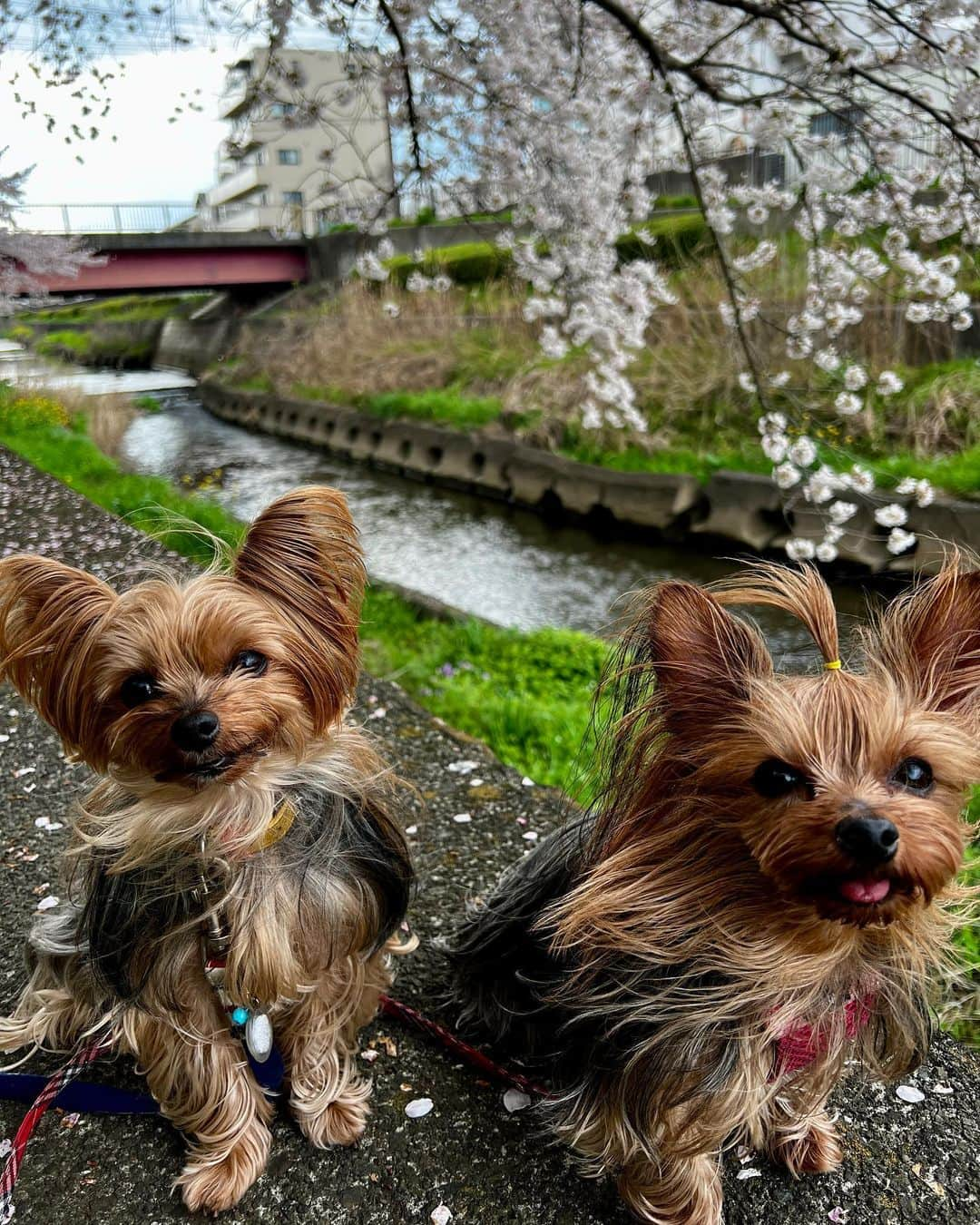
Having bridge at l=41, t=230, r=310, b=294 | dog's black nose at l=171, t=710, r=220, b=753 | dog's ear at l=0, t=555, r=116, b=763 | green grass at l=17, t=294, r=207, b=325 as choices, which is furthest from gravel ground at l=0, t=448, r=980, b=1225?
green grass at l=17, t=294, r=207, b=325

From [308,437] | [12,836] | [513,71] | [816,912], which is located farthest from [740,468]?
[308,437]

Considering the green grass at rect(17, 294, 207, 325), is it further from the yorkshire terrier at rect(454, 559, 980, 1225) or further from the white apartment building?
the yorkshire terrier at rect(454, 559, 980, 1225)

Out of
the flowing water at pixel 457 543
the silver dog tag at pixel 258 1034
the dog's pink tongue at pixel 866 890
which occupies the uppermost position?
the dog's pink tongue at pixel 866 890

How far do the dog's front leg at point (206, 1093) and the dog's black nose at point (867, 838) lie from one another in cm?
137

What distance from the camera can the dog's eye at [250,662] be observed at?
1.79m

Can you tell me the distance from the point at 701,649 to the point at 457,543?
9752 mm

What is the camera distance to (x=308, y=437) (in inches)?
753

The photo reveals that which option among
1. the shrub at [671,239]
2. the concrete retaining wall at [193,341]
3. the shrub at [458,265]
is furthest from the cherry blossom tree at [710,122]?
the concrete retaining wall at [193,341]

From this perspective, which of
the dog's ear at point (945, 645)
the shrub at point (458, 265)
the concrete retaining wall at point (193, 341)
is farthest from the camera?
the concrete retaining wall at point (193, 341)

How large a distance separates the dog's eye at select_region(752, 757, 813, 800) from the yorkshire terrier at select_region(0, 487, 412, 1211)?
896mm

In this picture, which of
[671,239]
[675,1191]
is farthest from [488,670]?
[671,239]

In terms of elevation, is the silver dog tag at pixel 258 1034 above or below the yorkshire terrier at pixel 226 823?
below

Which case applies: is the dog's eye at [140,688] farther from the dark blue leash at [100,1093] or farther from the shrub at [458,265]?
the shrub at [458,265]

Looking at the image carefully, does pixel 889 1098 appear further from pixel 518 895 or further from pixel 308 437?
pixel 308 437
